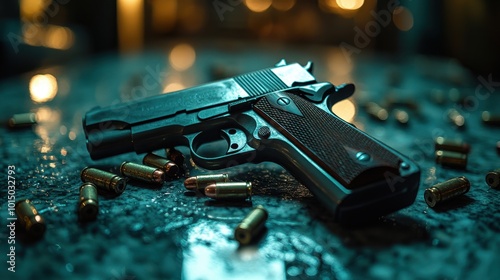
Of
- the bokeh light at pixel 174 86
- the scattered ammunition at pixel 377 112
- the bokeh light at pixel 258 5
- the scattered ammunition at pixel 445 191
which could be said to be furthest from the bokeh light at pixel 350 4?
Answer: the scattered ammunition at pixel 445 191

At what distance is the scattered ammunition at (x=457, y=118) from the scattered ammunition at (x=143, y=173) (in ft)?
6.51

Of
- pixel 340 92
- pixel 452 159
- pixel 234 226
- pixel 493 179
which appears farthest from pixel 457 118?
pixel 234 226

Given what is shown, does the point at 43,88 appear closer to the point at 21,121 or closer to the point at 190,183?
the point at 21,121

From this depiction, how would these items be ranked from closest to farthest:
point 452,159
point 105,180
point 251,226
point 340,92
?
point 251,226, point 105,180, point 340,92, point 452,159

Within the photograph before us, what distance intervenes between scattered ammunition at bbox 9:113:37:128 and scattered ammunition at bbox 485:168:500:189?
8.10ft

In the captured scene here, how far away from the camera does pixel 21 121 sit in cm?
274

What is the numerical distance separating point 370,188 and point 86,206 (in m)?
1.00

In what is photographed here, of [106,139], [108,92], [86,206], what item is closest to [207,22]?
[108,92]

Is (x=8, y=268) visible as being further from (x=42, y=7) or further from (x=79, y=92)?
(x=42, y=7)

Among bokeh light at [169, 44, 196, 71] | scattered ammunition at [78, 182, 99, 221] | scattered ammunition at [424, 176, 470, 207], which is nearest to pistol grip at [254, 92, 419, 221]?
scattered ammunition at [424, 176, 470, 207]

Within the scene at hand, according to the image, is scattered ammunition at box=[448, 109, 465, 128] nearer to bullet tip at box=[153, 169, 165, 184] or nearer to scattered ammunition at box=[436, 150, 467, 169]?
scattered ammunition at box=[436, 150, 467, 169]

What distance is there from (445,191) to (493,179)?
13.2 inches

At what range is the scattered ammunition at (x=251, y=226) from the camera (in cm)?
153

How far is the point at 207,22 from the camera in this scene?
5469mm
